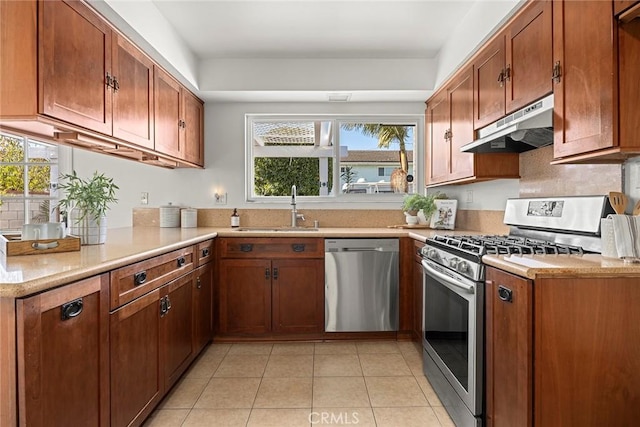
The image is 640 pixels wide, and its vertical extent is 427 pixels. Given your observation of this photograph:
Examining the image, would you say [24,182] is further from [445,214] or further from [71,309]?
[445,214]

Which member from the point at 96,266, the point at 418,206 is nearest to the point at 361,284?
the point at 418,206

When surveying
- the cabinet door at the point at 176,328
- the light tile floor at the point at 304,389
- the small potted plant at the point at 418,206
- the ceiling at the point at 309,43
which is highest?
the ceiling at the point at 309,43

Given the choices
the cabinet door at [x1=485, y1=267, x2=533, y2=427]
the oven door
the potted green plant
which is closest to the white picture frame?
the oven door

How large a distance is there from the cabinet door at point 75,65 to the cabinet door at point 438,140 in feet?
7.86

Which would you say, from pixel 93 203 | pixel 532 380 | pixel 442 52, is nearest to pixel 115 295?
pixel 93 203

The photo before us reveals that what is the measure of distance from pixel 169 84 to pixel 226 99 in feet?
2.38

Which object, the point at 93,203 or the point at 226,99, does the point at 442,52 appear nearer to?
the point at 226,99

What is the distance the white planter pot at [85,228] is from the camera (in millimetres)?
1929

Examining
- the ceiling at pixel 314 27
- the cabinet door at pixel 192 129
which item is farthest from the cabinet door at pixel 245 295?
the ceiling at pixel 314 27

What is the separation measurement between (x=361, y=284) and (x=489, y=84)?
5.57 feet

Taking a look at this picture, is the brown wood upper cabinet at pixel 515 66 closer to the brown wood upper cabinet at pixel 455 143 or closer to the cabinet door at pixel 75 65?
the brown wood upper cabinet at pixel 455 143

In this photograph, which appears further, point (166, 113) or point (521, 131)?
point (166, 113)

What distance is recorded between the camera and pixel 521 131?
1.88m

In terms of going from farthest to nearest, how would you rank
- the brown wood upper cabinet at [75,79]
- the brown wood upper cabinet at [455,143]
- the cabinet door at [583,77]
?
1. the brown wood upper cabinet at [455,143]
2. the brown wood upper cabinet at [75,79]
3. the cabinet door at [583,77]
